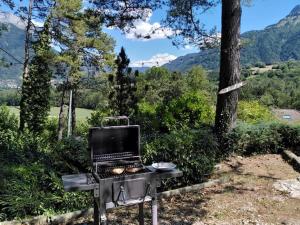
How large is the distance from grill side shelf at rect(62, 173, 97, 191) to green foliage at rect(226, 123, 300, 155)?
17.4ft

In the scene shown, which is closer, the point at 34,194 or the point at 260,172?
the point at 34,194

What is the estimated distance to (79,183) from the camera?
3.90 metres

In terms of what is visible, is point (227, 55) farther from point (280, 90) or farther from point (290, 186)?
point (280, 90)

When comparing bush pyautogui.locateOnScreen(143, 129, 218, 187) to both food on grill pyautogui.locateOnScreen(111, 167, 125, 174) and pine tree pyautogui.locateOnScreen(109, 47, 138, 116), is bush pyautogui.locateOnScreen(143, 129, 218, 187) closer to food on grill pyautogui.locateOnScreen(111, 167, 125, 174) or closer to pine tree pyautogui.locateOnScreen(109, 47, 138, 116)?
food on grill pyautogui.locateOnScreen(111, 167, 125, 174)

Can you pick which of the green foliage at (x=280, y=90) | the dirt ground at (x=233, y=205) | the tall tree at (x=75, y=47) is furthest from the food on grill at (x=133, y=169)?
the green foliage at (x=280, y=90)

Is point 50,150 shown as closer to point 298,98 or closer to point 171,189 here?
point 171,189

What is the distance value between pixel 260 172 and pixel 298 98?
5297cm

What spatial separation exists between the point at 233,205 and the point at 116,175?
2807 mm

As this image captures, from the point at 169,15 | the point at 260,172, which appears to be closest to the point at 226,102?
the point at 260,172

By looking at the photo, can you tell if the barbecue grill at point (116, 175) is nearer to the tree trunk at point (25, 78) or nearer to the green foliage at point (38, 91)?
the tree trunk at point (25, 78)

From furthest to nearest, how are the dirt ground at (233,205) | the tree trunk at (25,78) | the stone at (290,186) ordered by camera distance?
1. the tree trunk at (25,78)
2. the stone at (290,186)
3. the dirt ground at (233,205)

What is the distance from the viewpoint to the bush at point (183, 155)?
695cm

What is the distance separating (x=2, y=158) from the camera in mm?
6934

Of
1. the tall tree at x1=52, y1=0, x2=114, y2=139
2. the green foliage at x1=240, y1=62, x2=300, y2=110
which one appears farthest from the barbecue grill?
the green foliage at x1=240, y1=62, x2=300, y2=110
